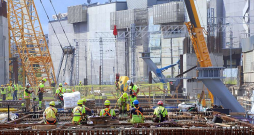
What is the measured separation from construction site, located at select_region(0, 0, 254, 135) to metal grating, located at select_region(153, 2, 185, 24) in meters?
0.18

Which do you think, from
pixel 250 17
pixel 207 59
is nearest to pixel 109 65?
pixel 250 17

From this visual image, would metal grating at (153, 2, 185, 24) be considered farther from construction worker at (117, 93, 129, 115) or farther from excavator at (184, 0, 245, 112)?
construction worker at (117, 93, 129, 115)

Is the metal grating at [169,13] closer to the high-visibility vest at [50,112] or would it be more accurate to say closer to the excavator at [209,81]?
the excavator at [209,81]

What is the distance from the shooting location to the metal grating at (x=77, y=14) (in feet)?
292

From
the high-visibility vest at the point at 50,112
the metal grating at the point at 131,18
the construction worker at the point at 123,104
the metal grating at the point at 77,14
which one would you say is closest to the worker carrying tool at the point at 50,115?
the high-visibility vest at the point at 50,112

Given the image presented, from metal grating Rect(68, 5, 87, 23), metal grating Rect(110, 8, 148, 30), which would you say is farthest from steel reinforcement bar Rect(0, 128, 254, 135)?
metal grating Rect(68, 5, 87, 23)

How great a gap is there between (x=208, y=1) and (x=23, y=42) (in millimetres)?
33007

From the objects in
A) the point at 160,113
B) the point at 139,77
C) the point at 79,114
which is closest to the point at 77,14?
the point at 139,77

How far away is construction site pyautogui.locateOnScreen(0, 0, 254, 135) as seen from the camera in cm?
1545

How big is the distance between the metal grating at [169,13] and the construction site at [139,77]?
0.18 m

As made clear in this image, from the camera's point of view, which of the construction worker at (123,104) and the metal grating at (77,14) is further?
the metal grating at (77,14)

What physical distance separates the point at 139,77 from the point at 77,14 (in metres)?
28.6

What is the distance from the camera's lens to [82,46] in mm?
89562

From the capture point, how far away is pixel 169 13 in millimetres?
74438
